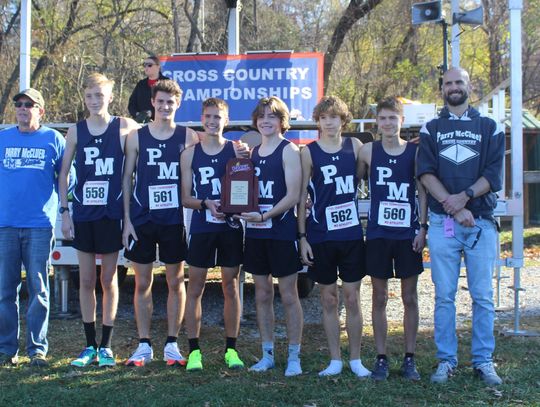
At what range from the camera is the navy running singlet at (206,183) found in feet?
16.7

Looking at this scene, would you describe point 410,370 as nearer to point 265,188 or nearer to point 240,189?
point 265,188

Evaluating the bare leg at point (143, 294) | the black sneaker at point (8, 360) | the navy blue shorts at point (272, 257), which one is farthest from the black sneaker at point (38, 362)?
the navy blue shorts at point (272, 257)

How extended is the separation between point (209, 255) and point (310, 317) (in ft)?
7.67

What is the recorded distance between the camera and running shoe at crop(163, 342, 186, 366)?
5.21 meters

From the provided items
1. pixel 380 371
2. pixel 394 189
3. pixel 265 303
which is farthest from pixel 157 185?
pixel 380 371

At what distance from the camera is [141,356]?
5.24 m

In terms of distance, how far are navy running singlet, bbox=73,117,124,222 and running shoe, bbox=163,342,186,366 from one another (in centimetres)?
105

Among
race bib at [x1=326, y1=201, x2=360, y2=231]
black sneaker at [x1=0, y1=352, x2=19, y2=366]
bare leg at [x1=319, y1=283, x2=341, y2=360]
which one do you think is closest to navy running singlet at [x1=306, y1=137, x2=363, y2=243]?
race bib at [x1=326, y1=201, x2=360, y2=231]

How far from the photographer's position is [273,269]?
498cm

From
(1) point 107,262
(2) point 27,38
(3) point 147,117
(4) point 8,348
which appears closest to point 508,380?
(1) point 107,262

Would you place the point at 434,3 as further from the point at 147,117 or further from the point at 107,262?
the point at 107,262

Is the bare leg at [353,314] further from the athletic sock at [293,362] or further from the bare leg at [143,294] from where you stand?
the bare leg at [143,294]

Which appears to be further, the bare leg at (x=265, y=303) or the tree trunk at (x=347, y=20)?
the tree trunk at (x=347, y=20)

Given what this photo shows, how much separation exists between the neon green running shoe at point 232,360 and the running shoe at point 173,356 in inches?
13.0
